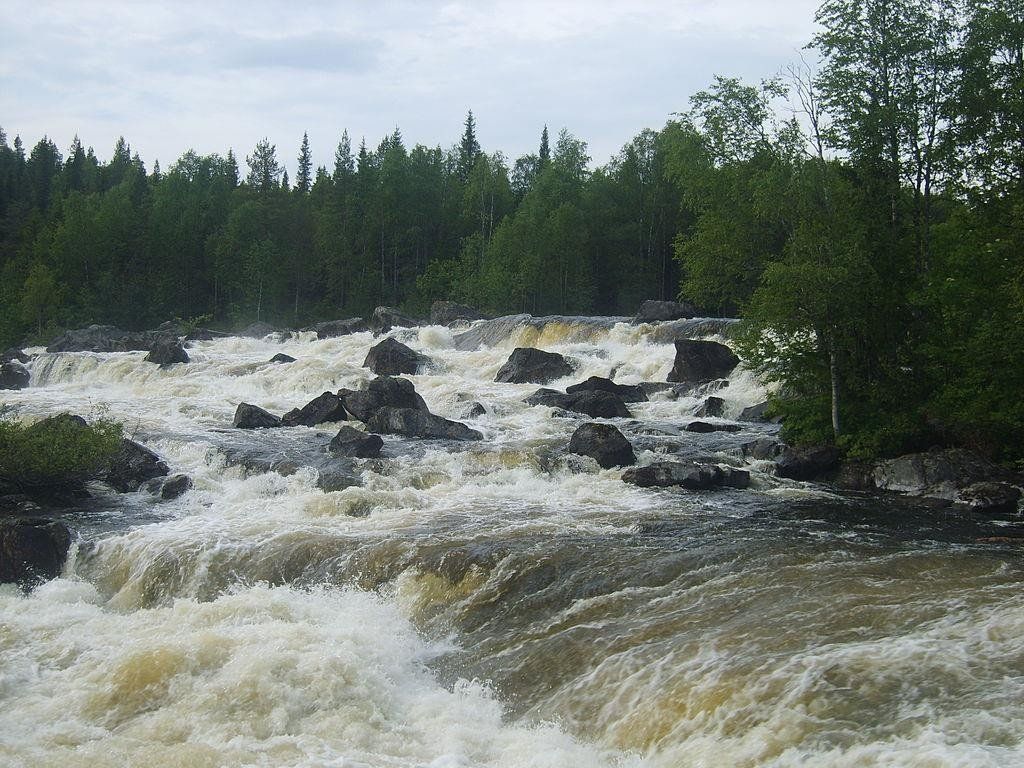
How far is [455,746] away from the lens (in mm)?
9172

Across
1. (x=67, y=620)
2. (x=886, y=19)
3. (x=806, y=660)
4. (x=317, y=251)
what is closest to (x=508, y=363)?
(x=886, y=19)

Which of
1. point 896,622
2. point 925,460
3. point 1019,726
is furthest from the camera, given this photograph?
point 925,460

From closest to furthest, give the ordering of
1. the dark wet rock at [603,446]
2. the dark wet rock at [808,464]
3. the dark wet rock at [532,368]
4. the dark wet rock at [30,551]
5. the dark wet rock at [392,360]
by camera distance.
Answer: the dark wet rock at [30,551], the dark wet rock at [808,464], the dark wet rock at [603,446], the dark wet rock at [532,368], the dark wet rock at [392,360]

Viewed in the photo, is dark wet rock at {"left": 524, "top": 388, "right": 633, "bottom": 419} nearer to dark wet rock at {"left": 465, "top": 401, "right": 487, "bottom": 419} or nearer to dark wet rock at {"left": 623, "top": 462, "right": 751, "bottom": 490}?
dark wet rock at {"left": 465, "top": 401, "right": 487, "bottom": 419}

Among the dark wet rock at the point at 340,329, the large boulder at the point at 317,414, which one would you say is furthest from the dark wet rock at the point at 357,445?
the dark wet rock at the point at 340,329

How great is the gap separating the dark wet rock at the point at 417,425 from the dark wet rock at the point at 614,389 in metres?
5.74

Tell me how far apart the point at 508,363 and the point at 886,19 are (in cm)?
1753

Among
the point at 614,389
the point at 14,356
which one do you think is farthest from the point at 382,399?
the point at 14,356

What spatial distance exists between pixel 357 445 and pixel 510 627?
10.9 meters

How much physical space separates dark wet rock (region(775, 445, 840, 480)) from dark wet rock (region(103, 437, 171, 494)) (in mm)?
14773

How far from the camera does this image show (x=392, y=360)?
37000mm

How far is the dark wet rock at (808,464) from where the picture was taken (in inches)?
800

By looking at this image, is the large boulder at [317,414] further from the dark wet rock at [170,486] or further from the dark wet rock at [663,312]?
the dark wet rock at [663,312]

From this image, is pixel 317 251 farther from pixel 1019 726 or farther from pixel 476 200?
pixel 1019 726
